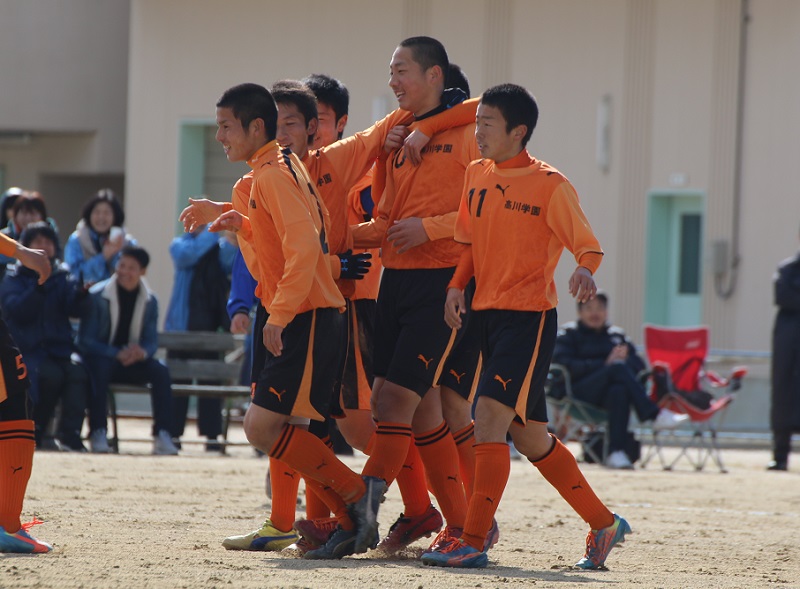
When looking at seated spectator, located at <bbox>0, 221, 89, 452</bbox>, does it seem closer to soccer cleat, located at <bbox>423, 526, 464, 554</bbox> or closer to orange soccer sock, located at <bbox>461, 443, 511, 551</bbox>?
soccer cleat, located at <bbox>423, 526, 464, 554</bbox>

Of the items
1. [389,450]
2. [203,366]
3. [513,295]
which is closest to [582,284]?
[513,295]

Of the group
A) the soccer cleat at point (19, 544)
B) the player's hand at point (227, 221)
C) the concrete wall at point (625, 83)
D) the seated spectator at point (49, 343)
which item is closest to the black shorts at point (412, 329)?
the player's hand at point (227, 221)

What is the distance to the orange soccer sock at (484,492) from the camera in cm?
587

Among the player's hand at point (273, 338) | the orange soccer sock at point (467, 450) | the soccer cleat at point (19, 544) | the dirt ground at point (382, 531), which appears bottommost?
the dirt ground at point (382, 531)

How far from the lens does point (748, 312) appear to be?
18.1 m

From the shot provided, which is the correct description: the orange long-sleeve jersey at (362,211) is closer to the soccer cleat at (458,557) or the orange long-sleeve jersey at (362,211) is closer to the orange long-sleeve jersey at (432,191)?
the orange long-sleeve jersey at (432,191)

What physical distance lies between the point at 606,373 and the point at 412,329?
700 cm

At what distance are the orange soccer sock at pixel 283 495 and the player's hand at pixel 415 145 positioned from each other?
1432 millimetres

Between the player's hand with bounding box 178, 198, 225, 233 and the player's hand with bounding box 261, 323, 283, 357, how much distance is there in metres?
0.69

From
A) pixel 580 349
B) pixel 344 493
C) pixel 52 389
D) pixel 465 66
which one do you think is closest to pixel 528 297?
pixel 344 493

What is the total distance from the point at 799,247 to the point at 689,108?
2.24 meters

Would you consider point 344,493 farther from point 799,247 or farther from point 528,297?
point 799,247

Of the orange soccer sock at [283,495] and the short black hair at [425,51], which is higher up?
the short black hair at [425,51]

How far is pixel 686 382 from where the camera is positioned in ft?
46.4
